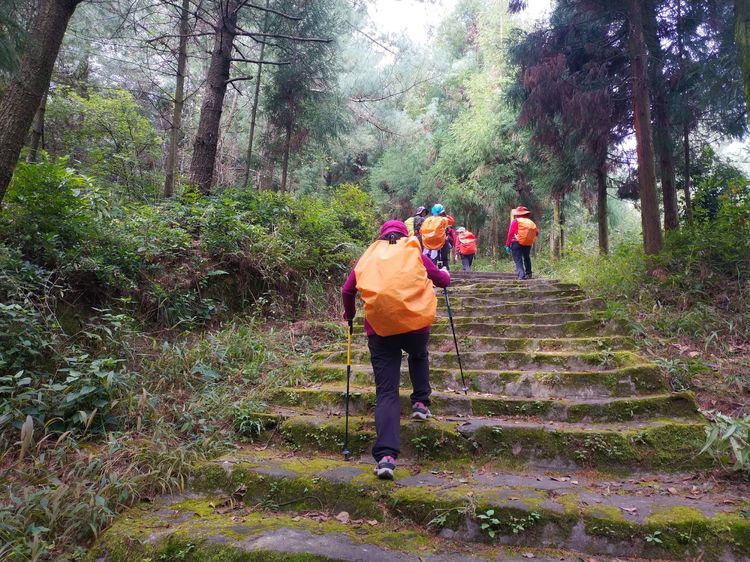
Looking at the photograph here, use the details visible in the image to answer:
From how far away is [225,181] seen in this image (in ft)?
49.8

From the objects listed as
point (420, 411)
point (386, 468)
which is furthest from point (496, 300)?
point (386, 468)

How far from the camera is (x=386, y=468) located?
3135 mm

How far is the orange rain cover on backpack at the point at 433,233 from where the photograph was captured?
9.02m

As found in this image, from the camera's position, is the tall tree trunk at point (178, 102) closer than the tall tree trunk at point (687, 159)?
Yes

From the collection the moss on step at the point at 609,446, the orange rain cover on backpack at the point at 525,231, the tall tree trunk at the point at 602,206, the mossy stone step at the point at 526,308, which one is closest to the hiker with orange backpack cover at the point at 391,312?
the moss on step at the point at 609,446

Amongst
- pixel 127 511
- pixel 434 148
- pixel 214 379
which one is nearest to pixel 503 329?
pixel 214 379

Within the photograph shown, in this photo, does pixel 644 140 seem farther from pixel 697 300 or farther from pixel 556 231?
pixel 556 231

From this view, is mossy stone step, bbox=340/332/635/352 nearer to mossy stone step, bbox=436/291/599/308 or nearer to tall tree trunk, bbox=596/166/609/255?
mossy stone step, bbox=436/291/599/308

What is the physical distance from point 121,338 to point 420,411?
10.0ft

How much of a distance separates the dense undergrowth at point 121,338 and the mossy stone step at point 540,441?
1072 millimetres

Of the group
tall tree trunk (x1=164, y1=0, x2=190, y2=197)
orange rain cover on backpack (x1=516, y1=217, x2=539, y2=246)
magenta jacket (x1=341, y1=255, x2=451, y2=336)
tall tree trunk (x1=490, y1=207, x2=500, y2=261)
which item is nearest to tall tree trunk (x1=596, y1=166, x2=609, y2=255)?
orange rain cover on backpack (x1=516, y1=217, x2=539, y2=246)

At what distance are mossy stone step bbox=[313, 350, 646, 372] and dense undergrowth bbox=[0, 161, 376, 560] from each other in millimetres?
786

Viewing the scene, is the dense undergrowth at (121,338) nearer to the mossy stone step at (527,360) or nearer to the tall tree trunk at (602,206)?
the mossy stone step at (527,360)

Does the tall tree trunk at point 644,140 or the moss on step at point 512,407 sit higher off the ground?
the tall tree trunk at point 644,140
